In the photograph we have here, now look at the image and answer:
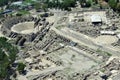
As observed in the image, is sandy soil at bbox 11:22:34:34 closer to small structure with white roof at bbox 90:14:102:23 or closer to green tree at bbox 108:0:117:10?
small structure with white roof at bbox 90:14:102:23

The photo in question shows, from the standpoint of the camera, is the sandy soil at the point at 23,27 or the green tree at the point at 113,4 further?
the green tree at the point at 113,4

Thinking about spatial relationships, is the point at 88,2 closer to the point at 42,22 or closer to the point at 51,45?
the point at 42,22

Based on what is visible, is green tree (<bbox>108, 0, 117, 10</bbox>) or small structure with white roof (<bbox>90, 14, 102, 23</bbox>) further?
green tree (<bbox>108, 0, 117, 10</bbox>)

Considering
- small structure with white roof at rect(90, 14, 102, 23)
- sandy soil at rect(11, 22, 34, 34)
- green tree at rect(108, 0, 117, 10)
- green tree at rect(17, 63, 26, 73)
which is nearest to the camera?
green tree at rect(17, 63, 26, 73)

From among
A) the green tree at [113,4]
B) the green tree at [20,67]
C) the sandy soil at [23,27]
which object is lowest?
the green tree at [20,67]

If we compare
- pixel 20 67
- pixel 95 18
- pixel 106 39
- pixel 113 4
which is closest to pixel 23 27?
pixel 95 18

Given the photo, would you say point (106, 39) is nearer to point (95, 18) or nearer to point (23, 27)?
point (95, 18)

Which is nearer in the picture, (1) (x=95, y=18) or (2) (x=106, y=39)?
(2) (x=106, y=39)

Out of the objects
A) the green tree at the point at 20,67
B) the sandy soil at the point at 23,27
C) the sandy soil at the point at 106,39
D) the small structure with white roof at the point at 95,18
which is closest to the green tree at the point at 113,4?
the small structure with white roof at the point at 95,18

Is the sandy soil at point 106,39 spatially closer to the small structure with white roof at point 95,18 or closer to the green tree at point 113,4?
the small structure with white roof at point 95,18

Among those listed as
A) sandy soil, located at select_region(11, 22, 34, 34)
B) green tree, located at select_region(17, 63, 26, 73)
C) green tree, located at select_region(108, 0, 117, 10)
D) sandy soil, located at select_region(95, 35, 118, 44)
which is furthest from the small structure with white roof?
green tree, located at select_region(17, 63, 26, 73)

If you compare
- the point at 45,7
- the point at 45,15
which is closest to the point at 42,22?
the point at 45,15

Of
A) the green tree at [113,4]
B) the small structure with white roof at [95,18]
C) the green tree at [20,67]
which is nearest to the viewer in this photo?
the green tree at [20,67]
